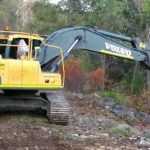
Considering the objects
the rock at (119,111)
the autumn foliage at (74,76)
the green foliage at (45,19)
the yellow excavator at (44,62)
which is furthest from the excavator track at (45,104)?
the green foliage at (45,19)

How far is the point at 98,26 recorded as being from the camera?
32.6 m

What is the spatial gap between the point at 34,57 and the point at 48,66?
1.80 feet

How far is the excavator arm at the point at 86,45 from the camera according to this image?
13.5 metres

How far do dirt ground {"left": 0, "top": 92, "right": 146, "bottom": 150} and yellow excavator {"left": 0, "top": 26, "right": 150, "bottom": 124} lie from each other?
0.34m

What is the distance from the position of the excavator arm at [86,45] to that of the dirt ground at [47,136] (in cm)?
150

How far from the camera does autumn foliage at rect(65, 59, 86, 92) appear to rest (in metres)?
35.0

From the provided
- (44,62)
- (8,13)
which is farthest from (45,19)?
(44,62)

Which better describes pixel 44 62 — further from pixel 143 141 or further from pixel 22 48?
pixel 143 141

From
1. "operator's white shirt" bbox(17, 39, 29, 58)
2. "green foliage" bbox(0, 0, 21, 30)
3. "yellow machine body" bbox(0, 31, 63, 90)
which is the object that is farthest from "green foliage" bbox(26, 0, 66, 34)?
"yellow machine body" bbox(0, 31, 63, 90)

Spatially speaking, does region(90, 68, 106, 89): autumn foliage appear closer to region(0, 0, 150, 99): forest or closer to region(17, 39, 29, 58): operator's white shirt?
region(0, 0, 150, 99): forest

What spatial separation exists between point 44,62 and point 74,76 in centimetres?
2159

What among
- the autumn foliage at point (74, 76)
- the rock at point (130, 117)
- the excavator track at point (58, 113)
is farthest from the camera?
the autumn foliage at point (74, 76)

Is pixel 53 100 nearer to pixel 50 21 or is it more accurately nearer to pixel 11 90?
pixel 11 90

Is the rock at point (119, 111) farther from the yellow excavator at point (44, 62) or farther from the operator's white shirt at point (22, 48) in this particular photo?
the operator's white shirt at point (22, 48)
